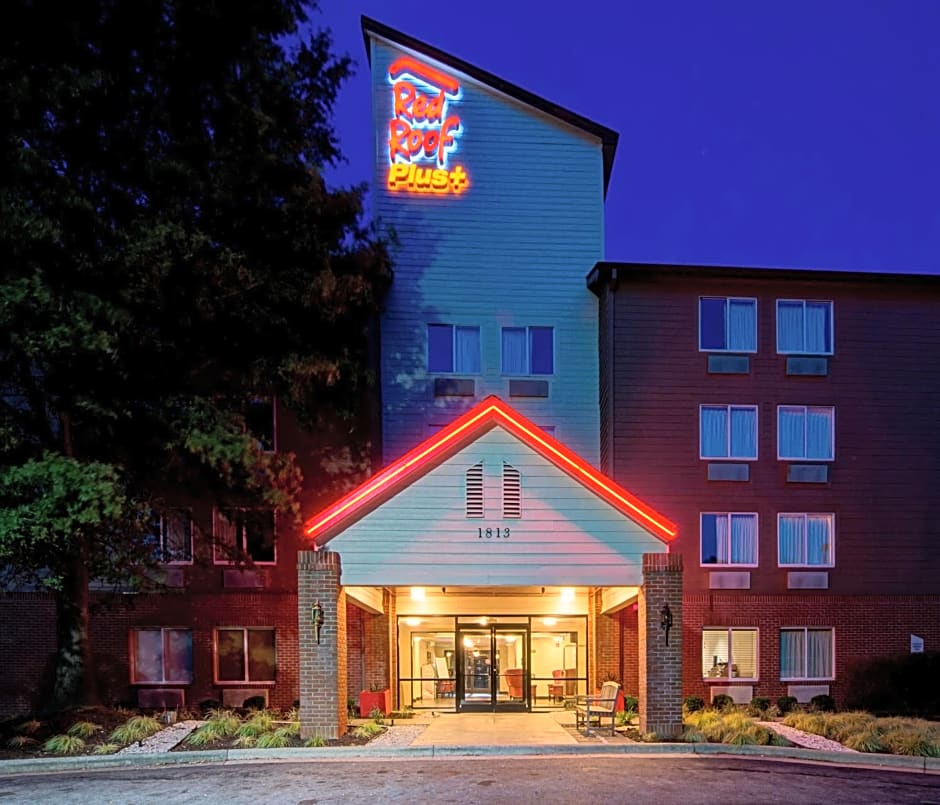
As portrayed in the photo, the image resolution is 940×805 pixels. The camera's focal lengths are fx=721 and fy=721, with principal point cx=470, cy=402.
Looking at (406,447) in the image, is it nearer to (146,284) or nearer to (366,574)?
(366,574)

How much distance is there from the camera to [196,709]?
16547mm

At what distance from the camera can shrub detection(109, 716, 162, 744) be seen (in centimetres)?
1258

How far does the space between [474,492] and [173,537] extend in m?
8.86

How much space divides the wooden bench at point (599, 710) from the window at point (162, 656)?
9409mm

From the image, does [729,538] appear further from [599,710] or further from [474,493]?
[474,493]

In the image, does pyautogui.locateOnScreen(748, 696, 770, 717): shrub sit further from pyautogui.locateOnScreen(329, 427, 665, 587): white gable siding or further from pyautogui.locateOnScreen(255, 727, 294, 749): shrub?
pyautogui.locateOnScreen(255, 727, 294, 749): shrub

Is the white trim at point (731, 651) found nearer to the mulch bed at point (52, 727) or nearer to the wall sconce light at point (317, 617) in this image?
the wall sconce light at point (317, 617)

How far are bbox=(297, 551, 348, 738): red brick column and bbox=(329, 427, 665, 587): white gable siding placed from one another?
35 centimetres

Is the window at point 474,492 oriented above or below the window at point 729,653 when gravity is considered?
above

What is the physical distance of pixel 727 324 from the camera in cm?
1867

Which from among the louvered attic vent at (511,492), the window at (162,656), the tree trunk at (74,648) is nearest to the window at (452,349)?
the louvered attic vent at (511,492)

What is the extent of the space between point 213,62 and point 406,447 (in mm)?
9609

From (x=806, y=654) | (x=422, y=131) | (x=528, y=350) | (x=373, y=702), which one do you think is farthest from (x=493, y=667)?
(x=422, y=131)

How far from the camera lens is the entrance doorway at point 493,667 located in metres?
17.2
